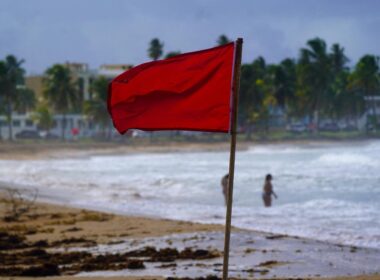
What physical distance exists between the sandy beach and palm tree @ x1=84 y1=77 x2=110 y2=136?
74.6m

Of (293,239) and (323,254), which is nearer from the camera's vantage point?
(323,254)

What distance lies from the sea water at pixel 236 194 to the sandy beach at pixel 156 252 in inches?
64.6

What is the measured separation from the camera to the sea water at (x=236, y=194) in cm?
1842

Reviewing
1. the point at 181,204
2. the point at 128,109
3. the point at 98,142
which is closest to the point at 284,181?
the point at 181,204

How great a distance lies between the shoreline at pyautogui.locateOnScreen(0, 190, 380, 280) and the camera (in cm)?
1145

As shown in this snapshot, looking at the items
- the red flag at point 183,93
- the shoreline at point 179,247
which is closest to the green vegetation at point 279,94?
the shoreline at point 179,247

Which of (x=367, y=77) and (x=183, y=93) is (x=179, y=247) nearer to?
(x=183, y=93)

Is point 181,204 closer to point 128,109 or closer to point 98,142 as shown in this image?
point 128,109

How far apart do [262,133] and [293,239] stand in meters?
83.5

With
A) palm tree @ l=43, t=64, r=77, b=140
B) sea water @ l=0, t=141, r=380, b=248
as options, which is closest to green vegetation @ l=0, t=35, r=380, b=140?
palm tree @ l=43, t=64, r=77, b=140

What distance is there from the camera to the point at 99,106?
9394 cm

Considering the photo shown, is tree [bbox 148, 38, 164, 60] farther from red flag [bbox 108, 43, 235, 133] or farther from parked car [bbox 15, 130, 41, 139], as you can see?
red flag [bbox 108, 43, 235, 133]

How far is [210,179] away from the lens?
36.5 m

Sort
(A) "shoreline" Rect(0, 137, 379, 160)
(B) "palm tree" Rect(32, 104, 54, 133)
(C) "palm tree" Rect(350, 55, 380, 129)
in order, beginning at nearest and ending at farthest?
(A) "shoreline" Rect(0, 137, 379, 160) → (B) "palm tree" Rect(32, 104, 54, 133) → (C) "palm tree" Rect(350, 55, 380, 129)
